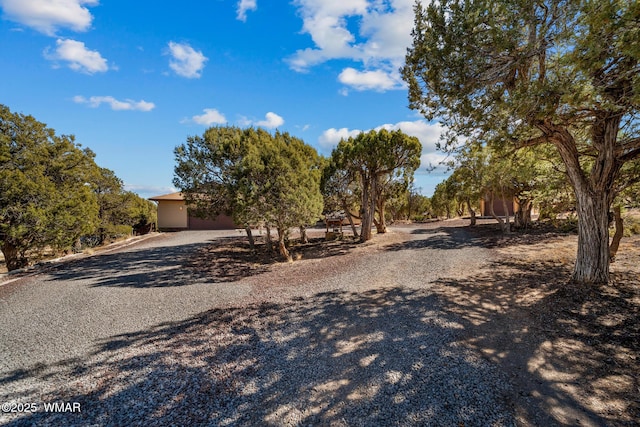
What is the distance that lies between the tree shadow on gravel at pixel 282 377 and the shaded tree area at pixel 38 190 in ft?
25.8

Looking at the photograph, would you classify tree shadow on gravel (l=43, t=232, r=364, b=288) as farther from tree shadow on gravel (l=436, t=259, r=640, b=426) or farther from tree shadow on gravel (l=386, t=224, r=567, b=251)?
tree shadow on gravel (l=436, t=259, r=640, b=426)

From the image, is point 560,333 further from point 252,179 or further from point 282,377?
point 252,179

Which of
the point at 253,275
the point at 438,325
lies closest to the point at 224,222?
the point at 253,275

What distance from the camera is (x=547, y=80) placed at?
4633 millimetres

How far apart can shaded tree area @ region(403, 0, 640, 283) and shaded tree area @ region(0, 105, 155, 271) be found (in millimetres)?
12350

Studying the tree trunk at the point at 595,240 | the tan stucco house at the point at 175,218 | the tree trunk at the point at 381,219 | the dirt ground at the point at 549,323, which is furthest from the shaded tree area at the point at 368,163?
the tan stucco house at the point at 175,218

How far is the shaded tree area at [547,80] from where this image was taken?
12.7ft

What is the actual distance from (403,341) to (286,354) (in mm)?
1803

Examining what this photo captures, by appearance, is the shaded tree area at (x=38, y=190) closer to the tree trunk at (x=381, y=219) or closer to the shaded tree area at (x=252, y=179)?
the shaded tree area at (x=252, y=179)

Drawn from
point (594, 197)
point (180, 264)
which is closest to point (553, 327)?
point (594, 197)

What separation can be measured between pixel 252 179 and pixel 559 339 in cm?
845

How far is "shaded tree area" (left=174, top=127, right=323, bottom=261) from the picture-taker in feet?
30.6

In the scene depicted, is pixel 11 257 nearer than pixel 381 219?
Yes

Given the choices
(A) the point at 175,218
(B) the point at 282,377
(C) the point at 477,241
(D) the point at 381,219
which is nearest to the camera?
(B) the point at 282,377
